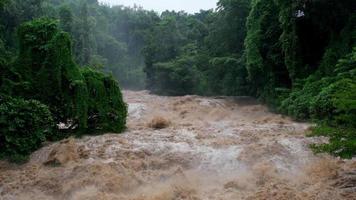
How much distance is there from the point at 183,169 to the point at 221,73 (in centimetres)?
2238

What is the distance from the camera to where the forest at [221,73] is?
13625mm

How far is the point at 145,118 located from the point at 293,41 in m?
8.10

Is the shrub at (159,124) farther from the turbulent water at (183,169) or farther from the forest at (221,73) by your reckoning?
the turbulent water at (183,169)

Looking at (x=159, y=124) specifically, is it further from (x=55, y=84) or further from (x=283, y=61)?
(x=283, y=61)

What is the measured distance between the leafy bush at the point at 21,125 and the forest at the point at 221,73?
1.2 inches

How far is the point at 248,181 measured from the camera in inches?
458

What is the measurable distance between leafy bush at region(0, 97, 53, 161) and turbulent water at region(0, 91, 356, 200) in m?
0.40

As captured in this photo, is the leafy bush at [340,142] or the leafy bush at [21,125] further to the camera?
the leafy bush at [21,125]

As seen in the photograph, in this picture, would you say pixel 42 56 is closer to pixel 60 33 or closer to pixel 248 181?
pixel 60 33

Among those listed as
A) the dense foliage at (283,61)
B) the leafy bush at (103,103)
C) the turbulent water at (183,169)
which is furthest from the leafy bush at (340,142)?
the leafy bush at (103,103)

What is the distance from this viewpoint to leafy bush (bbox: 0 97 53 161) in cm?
1339

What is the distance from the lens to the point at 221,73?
34.5m

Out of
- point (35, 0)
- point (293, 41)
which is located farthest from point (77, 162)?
point (35, 0)

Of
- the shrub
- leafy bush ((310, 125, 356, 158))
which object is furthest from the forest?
the shrub
